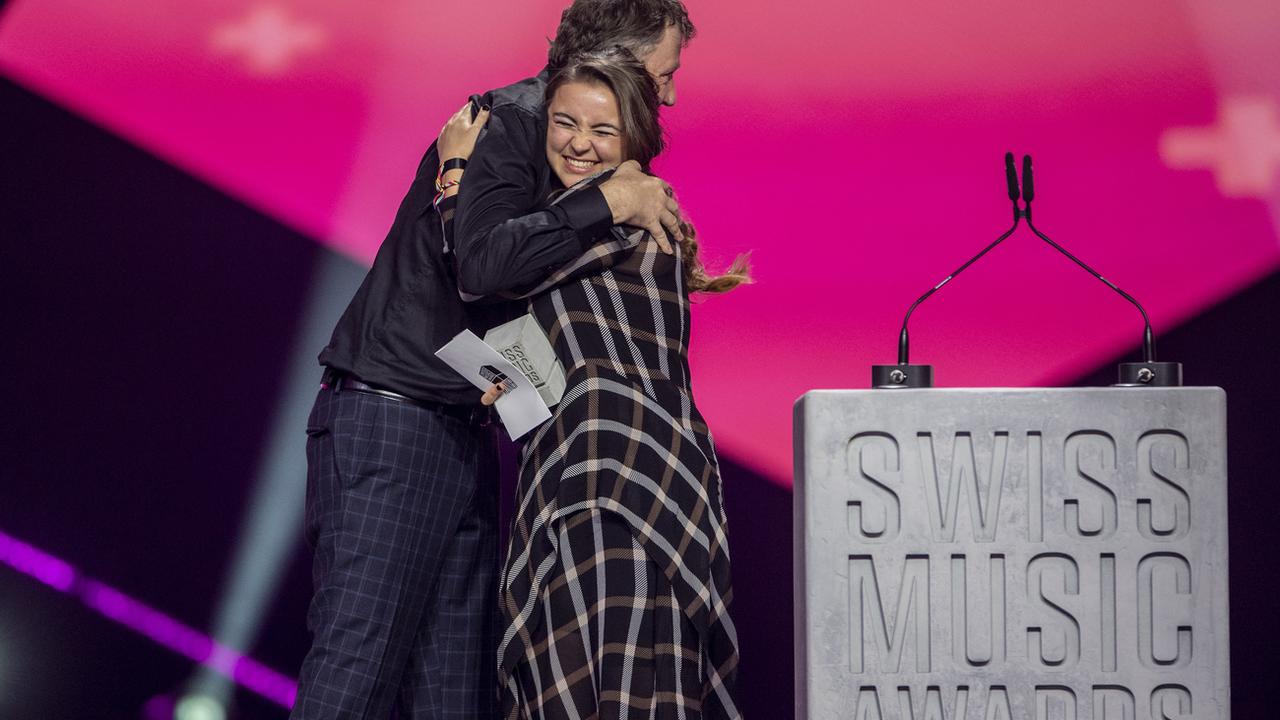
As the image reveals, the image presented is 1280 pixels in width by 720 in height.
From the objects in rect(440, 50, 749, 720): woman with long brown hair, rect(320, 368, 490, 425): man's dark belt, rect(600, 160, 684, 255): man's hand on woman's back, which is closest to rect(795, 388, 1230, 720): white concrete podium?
rect(440, 50, 749, 720): woman with long brown hair

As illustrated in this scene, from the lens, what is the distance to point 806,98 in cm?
262

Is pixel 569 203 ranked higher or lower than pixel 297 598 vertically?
higher

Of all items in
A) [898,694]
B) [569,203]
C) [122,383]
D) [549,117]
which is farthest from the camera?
[122,383]

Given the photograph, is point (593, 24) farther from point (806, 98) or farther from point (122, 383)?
point (122, 383)

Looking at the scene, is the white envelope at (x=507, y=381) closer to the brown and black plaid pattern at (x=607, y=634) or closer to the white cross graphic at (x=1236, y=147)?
the brown and black plaid pattern at (x=607, y=634)

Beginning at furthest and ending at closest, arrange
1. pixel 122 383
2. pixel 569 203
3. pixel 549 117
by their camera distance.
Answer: pixel 122 383 < pixel 549 117 < pixel 569 203

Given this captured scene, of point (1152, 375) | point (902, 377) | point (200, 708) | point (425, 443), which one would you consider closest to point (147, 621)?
point (200, 708)

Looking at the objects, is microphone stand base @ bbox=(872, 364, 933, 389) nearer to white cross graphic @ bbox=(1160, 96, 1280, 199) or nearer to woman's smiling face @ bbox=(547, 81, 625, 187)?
woman's smiling face @ bbox=(547, 81, 625, 187)

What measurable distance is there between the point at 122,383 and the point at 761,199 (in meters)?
1.41

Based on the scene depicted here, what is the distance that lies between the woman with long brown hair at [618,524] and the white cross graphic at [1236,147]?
4.65 feet

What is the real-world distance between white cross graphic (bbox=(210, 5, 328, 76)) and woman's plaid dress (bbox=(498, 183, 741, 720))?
1.21 meters

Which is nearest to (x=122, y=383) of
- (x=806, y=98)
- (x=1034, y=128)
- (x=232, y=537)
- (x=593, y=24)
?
(x=232, y=537)

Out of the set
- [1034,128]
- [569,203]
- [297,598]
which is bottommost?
[297,598]

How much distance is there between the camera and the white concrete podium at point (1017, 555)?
1550 millimetres
